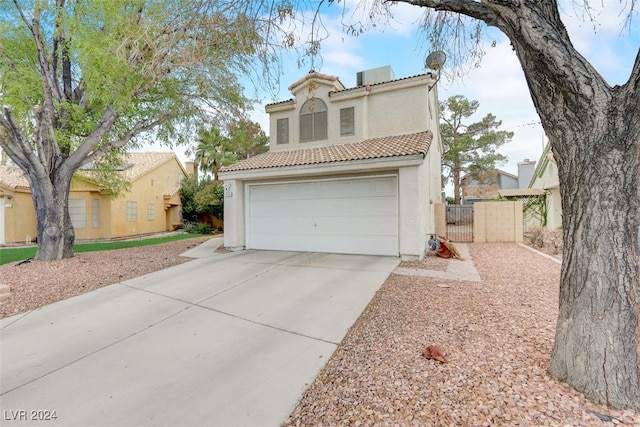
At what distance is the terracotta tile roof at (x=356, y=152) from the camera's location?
8438mm

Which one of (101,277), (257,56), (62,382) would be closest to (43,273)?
(101,277)

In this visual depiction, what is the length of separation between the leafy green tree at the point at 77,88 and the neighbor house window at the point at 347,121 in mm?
3656

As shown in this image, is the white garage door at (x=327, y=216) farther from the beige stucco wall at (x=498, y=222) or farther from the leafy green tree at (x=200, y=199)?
the leafy green tree at (x=200, y=199)

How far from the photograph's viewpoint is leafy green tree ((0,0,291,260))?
275 inches

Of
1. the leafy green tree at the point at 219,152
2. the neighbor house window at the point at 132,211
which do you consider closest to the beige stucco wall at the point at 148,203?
the neighbor house window at the point at 132,211

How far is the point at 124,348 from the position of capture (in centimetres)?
373

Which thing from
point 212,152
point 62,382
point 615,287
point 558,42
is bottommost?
point 62,382

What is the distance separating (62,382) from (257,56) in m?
4.72

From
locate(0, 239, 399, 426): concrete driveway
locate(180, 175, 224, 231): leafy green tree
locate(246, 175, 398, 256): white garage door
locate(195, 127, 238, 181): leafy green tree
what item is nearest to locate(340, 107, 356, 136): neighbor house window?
locate(246, 175, 398, 256): white garage door

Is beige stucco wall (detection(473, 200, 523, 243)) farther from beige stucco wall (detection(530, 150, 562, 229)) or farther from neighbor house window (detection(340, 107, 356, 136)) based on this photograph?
neighbor house window (detection(340, 107, 356, 136))

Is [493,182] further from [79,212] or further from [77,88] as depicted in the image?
[79,212]

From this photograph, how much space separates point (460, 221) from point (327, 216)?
39.8 feet

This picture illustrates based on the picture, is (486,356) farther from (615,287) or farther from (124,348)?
(124,348)

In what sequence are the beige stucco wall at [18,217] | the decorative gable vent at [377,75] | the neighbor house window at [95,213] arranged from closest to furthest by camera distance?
1. the decorative gable vent at [377,75]
2. the beige stucco wall at [18,217]
3. the neighbor house window at [95,213]
